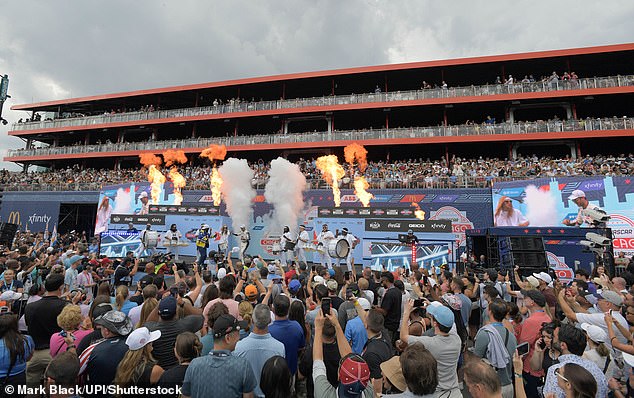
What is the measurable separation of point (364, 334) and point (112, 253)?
19.9 m

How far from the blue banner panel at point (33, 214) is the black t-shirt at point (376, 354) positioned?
35.9 meters

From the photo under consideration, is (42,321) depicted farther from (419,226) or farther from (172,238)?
(172,238)

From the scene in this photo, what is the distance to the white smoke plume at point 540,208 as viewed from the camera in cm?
1714

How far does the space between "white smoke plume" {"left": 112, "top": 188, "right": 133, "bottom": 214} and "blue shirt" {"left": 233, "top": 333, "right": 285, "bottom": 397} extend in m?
27.4

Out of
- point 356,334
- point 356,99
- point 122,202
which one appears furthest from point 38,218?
point 356,334

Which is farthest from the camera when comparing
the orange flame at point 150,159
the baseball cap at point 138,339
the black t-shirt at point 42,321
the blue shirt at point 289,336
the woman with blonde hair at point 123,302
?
the orange flame at point 150,159

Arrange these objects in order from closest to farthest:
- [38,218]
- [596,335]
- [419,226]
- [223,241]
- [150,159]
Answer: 1. [596,335]
2. [419,226]
3. [223,241]
4. [38,218]
5. [150,159]

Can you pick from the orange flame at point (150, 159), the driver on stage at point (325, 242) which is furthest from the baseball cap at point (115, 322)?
the orange flame at point (150, 159)

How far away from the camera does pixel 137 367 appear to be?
3.03m

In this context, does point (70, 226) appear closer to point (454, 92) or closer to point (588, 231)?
point (454, 92)

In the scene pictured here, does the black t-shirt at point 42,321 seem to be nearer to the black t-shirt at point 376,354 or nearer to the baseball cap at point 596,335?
the black t-shirt at point 376,354

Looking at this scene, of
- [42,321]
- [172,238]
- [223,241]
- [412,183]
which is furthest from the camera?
[412,183]

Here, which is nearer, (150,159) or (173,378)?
(173,378)

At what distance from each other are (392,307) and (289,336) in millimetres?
2666
